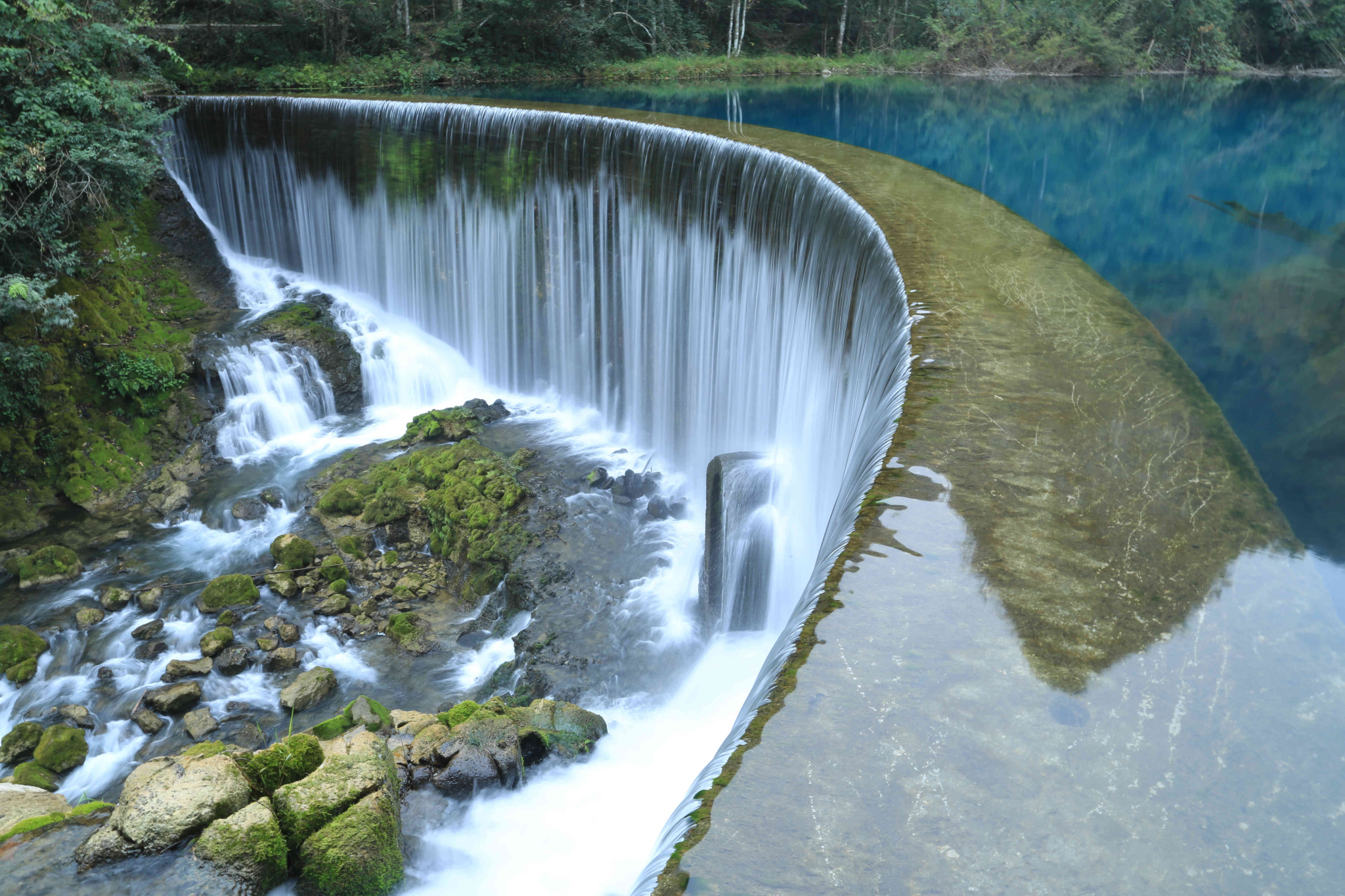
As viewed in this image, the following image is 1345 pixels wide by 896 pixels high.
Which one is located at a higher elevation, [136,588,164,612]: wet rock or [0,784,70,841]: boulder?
[0,784,70,841]: boulder

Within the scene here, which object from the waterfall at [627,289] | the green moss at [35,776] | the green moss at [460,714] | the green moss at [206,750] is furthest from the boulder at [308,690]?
the waterfall at [627,289]

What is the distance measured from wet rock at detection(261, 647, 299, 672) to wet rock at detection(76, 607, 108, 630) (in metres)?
2.02

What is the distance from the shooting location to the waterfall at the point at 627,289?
20.8 feet

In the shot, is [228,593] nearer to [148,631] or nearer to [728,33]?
[148,631]

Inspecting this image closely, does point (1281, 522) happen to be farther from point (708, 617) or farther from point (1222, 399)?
point (708, 617)

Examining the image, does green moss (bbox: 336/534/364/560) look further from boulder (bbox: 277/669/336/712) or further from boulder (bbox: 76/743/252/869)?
boulder (bbox: 76/743/252/869)

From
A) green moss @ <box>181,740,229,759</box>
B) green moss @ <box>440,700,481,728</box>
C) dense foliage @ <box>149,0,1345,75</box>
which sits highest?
dense foliage @ <box>149,0,1345,75</box>

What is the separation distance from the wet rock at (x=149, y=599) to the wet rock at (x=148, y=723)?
1.80m

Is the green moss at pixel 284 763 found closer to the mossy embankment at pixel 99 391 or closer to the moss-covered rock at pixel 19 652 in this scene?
the moss-covered rock at pixel 19 652

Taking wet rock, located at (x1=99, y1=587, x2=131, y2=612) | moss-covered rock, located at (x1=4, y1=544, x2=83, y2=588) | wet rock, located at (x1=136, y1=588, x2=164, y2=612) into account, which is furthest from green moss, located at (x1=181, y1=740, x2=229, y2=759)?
moss-covered rock, located at (x1=4, y1=544, x2=83, y2=588)

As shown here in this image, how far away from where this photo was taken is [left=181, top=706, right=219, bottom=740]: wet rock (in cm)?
734

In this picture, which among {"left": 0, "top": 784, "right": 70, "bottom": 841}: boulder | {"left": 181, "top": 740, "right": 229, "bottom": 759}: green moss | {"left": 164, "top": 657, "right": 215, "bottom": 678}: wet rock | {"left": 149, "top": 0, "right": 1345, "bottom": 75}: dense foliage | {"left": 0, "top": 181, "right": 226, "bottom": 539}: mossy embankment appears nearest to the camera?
{"left": 0, "top": 784, "right": 70, "bottom": 841}: boulder

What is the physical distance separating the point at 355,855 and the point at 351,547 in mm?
5624

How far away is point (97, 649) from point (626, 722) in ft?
17.5
